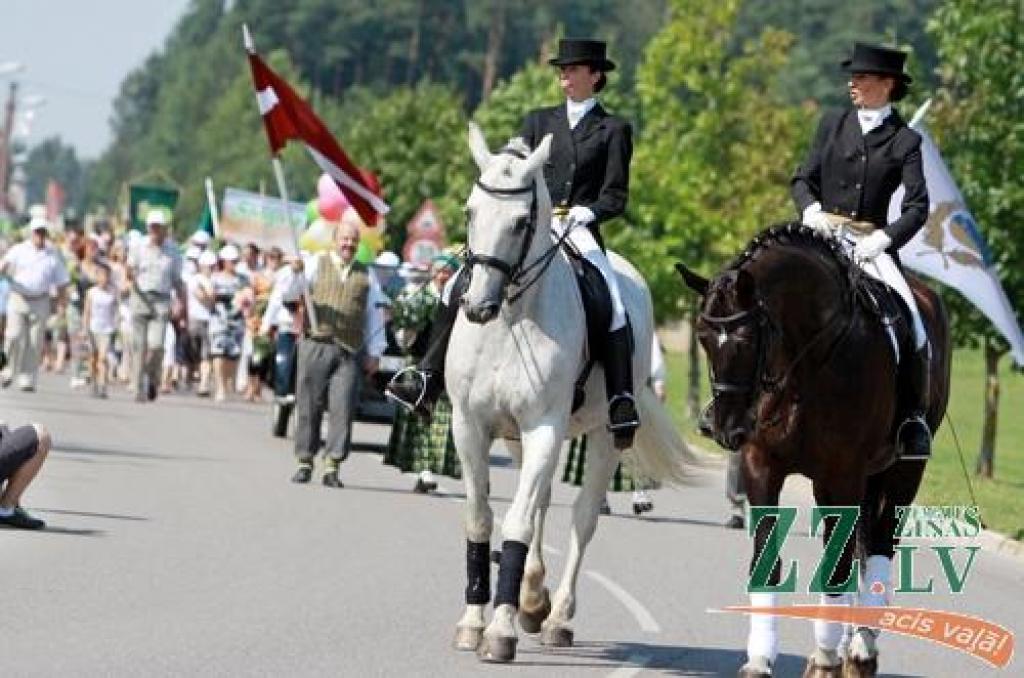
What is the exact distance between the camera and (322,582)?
16.1 metres

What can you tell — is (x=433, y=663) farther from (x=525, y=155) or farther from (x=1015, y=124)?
(x=1015, y=124)

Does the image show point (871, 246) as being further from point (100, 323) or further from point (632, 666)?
point (100, 323)

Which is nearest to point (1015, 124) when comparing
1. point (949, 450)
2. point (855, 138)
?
point (949, 450)

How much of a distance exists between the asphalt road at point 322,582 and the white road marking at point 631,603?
0.09ft

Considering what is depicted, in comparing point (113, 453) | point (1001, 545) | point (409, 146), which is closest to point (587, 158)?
point (1001, 545)

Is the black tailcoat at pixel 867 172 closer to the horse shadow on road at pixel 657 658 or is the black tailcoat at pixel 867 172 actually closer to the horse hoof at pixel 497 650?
the horse shadow on road at pixel 657 658

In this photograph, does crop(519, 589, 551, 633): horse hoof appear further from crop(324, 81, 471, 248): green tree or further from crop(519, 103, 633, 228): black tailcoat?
crop(324, 81, 471, 248): green tree

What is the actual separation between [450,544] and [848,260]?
6702 mm

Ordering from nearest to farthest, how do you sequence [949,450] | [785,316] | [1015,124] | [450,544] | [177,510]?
[785,316] → [450,544] → [177,510] → [1015,124] → [949,450]

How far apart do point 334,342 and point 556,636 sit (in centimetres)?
1120

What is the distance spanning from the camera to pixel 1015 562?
21156mm

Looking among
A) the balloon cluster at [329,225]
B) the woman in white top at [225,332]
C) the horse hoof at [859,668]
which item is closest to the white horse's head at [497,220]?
the horse hoof at [859,668]

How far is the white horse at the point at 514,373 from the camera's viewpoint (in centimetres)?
1335

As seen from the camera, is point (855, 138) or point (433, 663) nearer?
point (433, 663)
